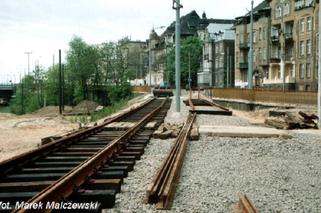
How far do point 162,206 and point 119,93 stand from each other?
294 ft

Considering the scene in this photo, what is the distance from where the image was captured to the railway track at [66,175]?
605cm

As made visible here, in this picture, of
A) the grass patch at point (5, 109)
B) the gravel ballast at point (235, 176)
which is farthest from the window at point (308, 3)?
the grass patch at point (5, 109)

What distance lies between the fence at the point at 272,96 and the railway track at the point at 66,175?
2015cm

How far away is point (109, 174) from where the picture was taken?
8.05m

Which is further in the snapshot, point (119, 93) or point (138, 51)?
point (138, 51)

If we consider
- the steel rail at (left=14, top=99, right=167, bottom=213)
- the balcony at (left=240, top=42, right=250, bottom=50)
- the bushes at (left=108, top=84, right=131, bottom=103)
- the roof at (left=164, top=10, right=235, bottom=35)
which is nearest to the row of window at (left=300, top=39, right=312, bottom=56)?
the balcony at (left=240, top=42, right=250, bottom=50)

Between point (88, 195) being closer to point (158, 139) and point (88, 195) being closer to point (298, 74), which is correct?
point (158, 139)

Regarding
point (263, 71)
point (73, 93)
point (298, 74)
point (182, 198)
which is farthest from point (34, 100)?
point (182, 198)

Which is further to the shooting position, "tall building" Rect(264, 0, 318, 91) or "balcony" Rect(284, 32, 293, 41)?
"balcony" Rect(284, 32, 293, 41)

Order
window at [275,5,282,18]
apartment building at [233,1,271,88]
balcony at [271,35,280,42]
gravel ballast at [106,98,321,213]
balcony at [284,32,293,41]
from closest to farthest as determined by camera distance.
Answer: gravel ballast at [106,98,321,213], balcony at [284,32,293,41], window at [275,5,282,18], balcony at [271,35,280,42], apartment building at [233,1,271,88]

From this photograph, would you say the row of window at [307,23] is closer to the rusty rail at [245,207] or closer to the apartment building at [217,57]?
the apartment building at [217,57]

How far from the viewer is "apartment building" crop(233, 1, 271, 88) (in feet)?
284

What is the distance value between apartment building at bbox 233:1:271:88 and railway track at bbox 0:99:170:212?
7628 cm

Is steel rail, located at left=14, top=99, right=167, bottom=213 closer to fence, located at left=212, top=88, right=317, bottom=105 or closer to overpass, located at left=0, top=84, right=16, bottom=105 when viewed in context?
fence, located at left=212, top=88, right=317, bottom=105
